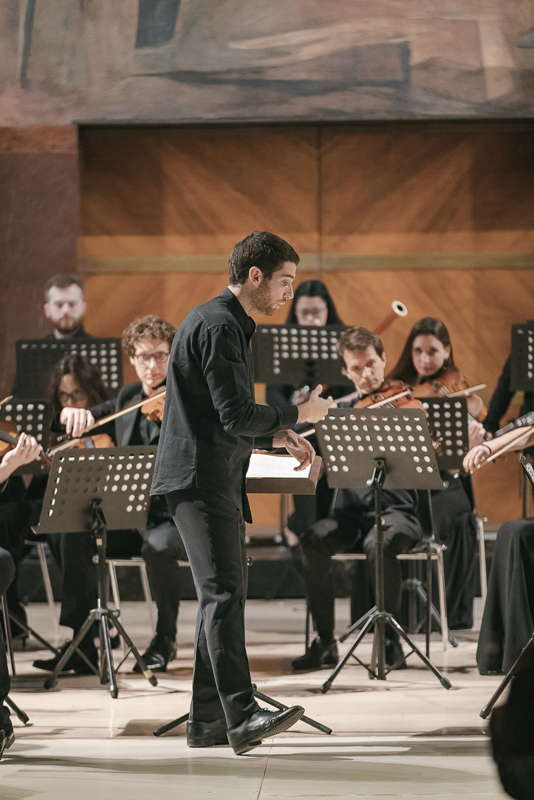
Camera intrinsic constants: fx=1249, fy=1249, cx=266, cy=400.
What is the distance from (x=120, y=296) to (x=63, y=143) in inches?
41.1

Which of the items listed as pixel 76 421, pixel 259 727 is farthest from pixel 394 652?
pixel 259 727

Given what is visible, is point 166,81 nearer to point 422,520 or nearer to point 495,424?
point 495,424

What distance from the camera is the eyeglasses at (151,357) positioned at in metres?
5.12

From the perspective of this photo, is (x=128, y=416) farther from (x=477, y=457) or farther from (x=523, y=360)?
(x=523, y=360)

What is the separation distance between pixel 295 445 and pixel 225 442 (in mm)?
238

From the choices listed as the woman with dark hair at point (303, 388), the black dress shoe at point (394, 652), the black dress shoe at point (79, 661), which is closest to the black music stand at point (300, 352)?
the woman with dark hair at point (303, 388)

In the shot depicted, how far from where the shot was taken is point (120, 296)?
316 inches

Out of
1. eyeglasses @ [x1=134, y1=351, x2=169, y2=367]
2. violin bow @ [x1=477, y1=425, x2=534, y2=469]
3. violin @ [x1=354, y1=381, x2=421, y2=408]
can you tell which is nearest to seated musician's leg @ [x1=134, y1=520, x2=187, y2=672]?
eyeglasses @ [x1=134, y1=351, x2=169, y2=367]

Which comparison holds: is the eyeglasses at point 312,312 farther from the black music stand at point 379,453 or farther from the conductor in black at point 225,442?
the conductor in black at point 225,442

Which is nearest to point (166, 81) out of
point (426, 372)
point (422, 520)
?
point (426, 372)

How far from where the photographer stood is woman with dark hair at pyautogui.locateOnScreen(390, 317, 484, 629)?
580cm

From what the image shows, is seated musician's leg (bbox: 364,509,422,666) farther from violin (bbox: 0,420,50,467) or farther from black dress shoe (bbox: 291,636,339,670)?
violin (bbox: 0,420,50,467)

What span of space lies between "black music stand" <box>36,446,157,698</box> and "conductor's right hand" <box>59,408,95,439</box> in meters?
0.47

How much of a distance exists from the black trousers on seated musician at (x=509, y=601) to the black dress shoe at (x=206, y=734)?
3.43 feet
